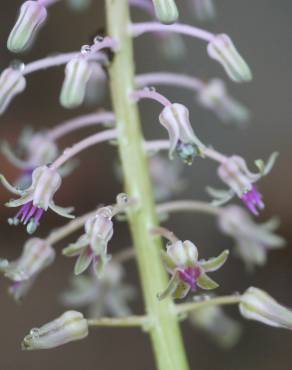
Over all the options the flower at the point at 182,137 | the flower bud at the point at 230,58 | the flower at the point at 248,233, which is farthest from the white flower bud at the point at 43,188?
the flower at the point at 248,233

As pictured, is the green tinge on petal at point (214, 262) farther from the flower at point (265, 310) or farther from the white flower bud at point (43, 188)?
the white flower bud at point (43, 188)

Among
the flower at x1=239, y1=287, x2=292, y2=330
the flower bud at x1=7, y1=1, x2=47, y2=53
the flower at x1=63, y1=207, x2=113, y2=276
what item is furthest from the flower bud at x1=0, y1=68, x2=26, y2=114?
the flower at x1=239, y1=287, x2=292, y2=330

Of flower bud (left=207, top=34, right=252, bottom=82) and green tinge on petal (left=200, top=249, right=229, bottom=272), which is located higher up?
flower bud (left=207, top=34, right=252, bottom=82)

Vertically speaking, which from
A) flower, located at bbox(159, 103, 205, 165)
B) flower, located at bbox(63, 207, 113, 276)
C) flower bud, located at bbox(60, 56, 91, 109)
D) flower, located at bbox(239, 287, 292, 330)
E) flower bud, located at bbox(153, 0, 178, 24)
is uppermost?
flower bud, located at bbox(153, 0, 178, 24)

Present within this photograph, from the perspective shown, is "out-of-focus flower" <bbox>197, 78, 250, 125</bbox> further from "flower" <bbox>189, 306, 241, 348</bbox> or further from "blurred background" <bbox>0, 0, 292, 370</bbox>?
"blurred background" <bbox>0, 0, 292, 370</bbox>

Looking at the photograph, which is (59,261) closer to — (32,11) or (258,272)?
(258,272)

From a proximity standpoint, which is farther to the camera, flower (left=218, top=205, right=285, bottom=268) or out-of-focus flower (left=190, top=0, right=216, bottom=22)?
flower (left=218, top=205, right=285, bottom=268)

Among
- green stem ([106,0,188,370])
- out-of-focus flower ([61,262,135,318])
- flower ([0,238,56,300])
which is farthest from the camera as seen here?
out-of-focus flower ([61,262,135,318])
